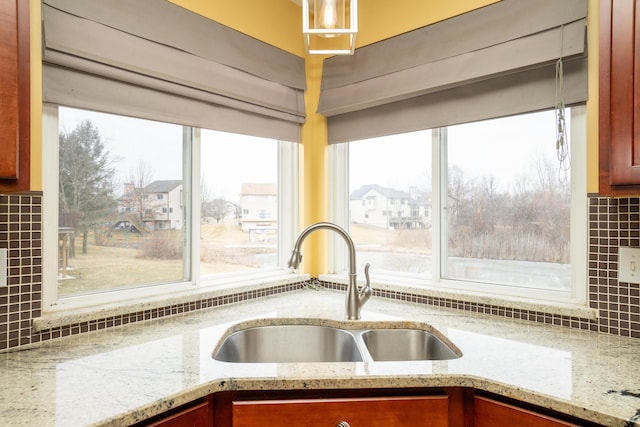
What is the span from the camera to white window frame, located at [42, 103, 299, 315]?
4.56 ft

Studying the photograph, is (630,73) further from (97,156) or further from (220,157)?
(97,156)

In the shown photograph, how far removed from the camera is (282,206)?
237 centimetres

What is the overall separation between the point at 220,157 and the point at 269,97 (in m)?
0.41

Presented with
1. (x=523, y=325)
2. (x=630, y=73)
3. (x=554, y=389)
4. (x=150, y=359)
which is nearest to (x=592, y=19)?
(x=630, y=73)

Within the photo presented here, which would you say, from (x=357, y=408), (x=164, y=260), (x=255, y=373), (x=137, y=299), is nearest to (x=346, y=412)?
(x=357, y=408)

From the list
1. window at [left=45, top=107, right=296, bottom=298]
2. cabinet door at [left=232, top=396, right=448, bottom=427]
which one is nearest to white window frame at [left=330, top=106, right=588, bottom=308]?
window at [left=45, top=107, right=296, bottom=298]

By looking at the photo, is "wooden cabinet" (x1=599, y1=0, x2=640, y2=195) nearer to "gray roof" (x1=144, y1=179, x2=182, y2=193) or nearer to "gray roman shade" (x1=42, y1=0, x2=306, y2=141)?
"gray roman shade" (x1=42, y1=0, x2=306, y2=141)

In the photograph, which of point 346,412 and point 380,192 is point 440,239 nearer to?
point 380,192

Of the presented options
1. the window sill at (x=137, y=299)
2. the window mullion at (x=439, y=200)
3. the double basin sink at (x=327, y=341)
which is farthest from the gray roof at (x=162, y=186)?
the window mullion at (x=439, y=200)

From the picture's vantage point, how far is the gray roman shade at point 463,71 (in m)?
1.49

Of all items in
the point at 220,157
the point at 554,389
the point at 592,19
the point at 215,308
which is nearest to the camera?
the point at 554,389

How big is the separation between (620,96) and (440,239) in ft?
3.25

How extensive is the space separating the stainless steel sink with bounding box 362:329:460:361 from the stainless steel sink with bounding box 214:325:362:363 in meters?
0.11

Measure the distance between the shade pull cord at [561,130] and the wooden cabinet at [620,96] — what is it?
0.38 metres
